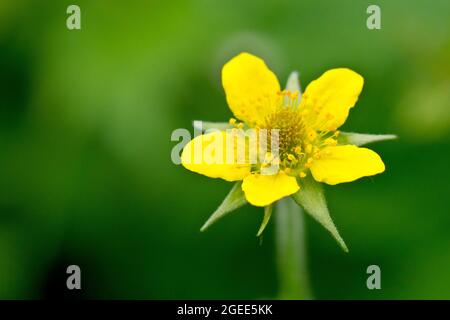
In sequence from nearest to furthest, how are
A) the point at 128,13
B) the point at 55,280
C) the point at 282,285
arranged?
the point at 282,285 → the point at 55,280 → the point at 128,13

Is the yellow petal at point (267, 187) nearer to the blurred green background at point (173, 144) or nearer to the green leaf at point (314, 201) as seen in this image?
the green leaf at point (314, 201)

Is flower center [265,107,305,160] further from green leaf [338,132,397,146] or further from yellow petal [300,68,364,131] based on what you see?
green leaf [338,132,397,146]

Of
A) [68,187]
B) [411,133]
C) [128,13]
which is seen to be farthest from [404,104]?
[68,187]

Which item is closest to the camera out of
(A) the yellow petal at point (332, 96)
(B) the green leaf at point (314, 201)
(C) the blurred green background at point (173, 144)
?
(B) the green leaf at point (314, 201)

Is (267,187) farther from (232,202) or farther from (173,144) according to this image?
(173,144)

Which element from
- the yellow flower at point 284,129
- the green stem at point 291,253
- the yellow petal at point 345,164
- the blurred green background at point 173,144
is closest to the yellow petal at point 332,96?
the yellow flower at point 284,129

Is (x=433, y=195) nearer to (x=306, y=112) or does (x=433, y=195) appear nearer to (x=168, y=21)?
(x=306, y=112)

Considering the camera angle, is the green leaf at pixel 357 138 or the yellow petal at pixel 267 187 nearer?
the yellow petal at pixel 267 187
